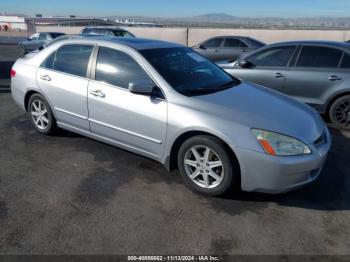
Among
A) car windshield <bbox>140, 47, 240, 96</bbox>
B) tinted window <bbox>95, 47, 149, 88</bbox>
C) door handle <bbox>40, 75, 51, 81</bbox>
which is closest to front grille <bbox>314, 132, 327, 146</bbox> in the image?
car windshield <bbox>140, 47, 240, 96</bbox>

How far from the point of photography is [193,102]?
3.65 m

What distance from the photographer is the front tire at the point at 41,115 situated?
505 centimetres

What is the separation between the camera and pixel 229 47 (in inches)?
526

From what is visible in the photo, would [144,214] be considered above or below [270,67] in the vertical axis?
below

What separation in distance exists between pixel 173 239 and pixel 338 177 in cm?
241

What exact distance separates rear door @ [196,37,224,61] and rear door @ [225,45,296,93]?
22.0 feet

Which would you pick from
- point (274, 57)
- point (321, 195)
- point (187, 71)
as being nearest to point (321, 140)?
point (321, 195)

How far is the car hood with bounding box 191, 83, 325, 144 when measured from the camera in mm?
3434

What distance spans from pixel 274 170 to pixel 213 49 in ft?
36.1

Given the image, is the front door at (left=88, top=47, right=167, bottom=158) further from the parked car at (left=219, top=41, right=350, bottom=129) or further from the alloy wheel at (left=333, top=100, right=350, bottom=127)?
the alloy wheel at (left=333, top=100, right=350, bottom=127)

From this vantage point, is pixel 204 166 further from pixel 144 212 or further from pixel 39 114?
pixel 39 114

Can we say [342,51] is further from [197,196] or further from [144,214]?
[144,214]

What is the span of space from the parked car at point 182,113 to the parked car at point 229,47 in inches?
345

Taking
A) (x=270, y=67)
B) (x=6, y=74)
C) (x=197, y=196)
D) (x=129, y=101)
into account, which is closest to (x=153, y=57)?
(x=129, y=101)
